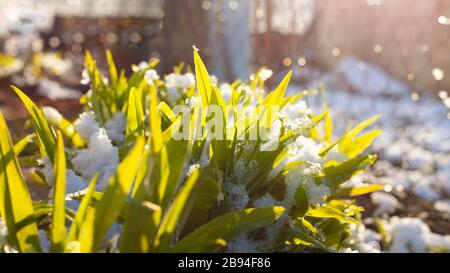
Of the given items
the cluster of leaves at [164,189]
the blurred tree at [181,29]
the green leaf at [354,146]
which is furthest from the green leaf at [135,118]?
the blurred tree at [181,29]

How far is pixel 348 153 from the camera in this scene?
56.7 inches

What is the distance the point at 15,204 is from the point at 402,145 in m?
4.77

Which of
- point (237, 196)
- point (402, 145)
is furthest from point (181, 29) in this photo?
point (237, 196)

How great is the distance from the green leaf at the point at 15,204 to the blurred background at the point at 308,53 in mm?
1109

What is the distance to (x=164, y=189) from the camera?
0.93 m

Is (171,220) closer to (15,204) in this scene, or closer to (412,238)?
(15,204)

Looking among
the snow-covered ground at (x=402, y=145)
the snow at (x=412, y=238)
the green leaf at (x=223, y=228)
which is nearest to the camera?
the green leaf at (x=223, y=228)

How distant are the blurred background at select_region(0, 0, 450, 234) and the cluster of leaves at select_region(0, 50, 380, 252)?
0.59 meters

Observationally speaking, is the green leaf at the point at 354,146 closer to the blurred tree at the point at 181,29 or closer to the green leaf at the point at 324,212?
the green leaf at the point at 324,212

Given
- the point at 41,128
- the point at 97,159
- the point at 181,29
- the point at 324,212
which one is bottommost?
the point at 324,212

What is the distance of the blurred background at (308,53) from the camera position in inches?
165
